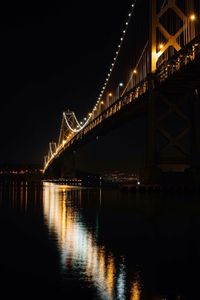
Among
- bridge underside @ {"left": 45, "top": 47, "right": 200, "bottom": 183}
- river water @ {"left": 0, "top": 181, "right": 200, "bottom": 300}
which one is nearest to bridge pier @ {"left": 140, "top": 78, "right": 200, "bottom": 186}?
bridge underside @ {"left": 45, "top": 47, "right": 200, "bottom": 183}

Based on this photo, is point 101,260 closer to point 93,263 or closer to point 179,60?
point 93,263

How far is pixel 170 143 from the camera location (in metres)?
31.9

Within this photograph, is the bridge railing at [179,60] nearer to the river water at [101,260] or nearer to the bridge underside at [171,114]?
the bridge underside at [171,114]

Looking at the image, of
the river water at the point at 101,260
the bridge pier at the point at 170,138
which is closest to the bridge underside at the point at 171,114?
the bridge pier at the point at 170,138

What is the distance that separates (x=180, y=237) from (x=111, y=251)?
7.15 feet

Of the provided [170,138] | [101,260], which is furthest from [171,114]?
[101,260]

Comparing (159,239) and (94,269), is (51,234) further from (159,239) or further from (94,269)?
(94,269)

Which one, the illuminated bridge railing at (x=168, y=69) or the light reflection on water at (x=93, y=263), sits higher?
the illuminated bridge railing at (x=168, y=69)

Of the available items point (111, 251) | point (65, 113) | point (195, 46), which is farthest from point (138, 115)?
point (65, 113)

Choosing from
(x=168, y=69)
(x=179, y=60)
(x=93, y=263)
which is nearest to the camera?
(x=93, y=263)

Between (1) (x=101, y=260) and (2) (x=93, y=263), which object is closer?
(2) (x=93, y=263)

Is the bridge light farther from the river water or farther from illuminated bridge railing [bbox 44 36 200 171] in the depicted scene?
the river water

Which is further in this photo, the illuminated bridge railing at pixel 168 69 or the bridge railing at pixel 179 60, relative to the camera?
the illuminated bridge railing at pixel 168 69

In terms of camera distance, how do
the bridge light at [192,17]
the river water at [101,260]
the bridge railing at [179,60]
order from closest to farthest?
the river water at [101,260], the bridge railing at [179,60], the bridge light at [192,17]
